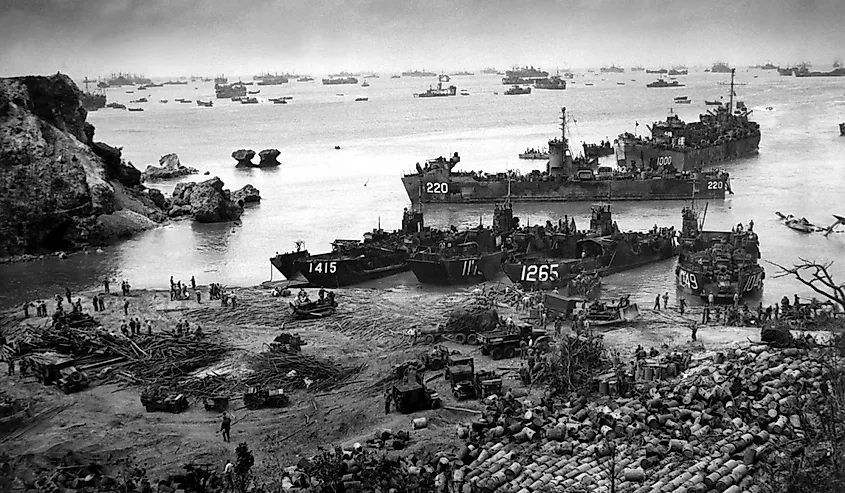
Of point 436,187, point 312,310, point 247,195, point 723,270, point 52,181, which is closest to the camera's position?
point 312,310

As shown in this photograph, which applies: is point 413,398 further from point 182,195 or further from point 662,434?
point 182,195

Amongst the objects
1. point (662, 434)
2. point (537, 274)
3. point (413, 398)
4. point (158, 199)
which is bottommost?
point (537, 274)

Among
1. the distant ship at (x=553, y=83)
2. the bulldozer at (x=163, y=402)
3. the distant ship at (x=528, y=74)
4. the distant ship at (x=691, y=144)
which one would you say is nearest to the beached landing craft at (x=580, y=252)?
the bulldozer at (x=163, y=402)

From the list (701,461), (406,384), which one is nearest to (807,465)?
(701,461)

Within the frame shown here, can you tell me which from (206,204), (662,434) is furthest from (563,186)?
(662,434)

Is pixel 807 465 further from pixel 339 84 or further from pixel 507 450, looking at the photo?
pixel 339 84
